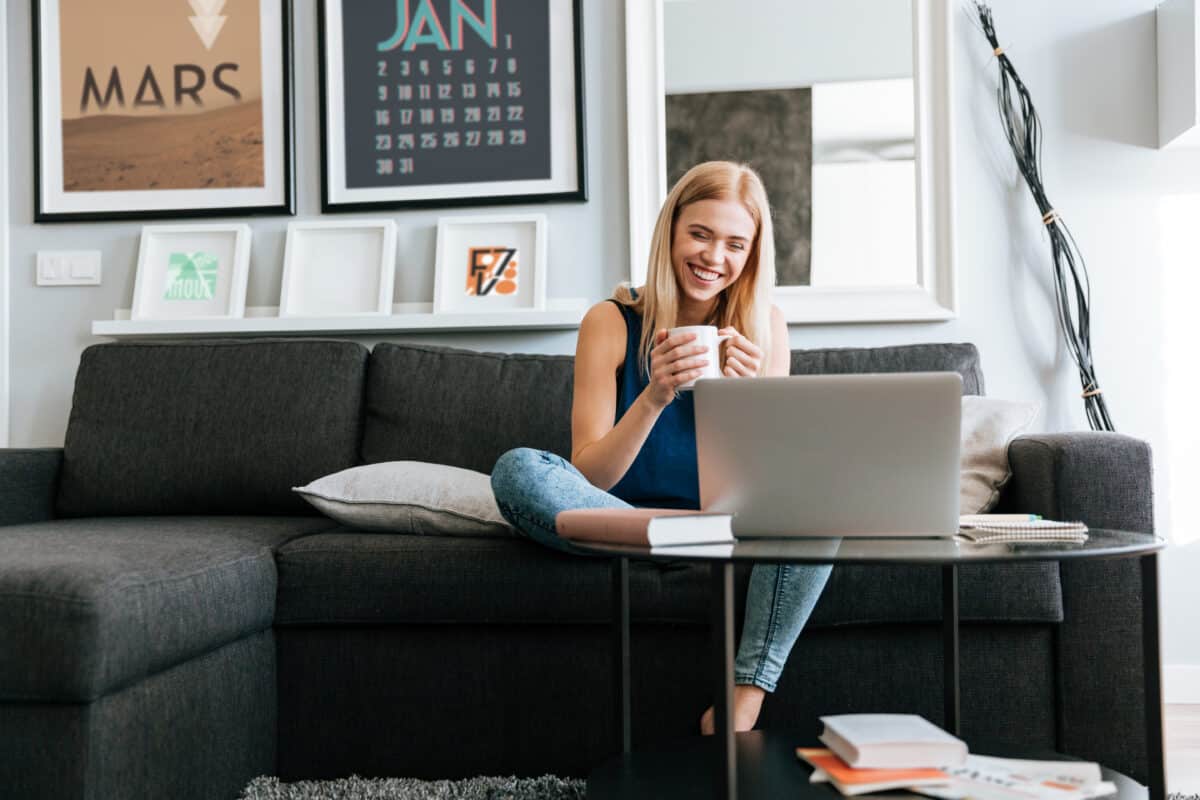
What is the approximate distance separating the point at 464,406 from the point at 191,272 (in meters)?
0.92

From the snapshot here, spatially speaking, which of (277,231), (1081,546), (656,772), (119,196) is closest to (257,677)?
(656,772)

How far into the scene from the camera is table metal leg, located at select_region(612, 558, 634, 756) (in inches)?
55.4

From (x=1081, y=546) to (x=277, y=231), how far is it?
223 centimetres

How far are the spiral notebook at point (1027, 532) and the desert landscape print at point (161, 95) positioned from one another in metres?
2.16

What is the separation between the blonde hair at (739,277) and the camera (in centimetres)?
180

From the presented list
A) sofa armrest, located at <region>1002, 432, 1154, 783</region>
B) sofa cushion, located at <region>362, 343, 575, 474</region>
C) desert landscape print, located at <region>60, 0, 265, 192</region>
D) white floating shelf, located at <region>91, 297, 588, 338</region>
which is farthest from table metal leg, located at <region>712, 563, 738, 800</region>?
desert landscape print, located at <region>60, 0, 265, 192</region>

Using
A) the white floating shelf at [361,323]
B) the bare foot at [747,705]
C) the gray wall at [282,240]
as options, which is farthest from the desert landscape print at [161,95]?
the bare foot at [747,705]

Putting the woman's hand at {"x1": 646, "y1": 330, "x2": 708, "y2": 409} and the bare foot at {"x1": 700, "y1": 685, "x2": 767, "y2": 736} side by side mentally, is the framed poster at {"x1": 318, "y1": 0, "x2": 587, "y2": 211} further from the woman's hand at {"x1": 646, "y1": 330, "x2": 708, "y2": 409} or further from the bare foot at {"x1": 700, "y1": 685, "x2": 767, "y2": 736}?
the bare foot at {"x1": 700, "y1": 685, "x2": 767, "y2": 736}

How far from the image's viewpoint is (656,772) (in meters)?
1.30

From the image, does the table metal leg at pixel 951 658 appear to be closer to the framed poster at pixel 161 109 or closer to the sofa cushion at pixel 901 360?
the sofa cushion at pixel 901 360

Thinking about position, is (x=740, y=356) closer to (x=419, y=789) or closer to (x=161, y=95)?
(x=419, y=789)

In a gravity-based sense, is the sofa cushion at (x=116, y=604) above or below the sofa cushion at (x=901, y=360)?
below

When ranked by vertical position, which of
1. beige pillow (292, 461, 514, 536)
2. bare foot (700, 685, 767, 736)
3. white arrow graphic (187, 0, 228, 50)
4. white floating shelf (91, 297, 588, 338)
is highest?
white arrow graphic (187, 0, 228, 50)

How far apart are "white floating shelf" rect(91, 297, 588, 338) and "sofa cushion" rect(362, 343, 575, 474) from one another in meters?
0.21
